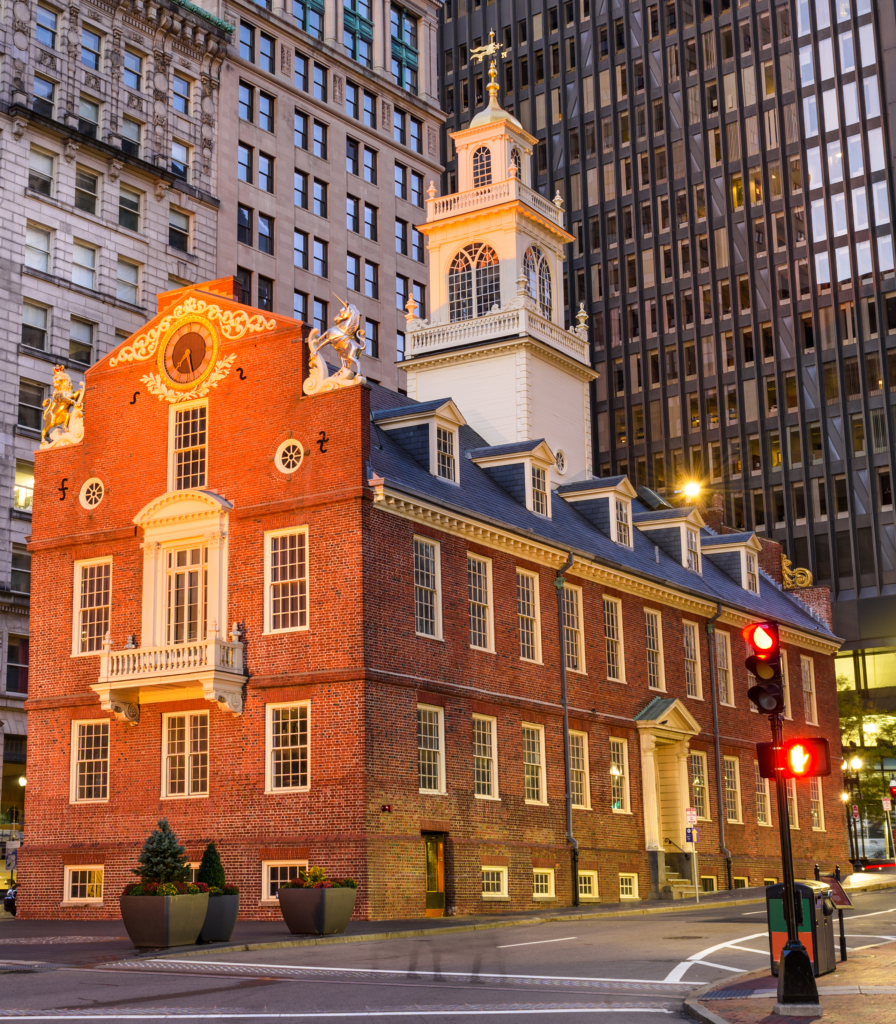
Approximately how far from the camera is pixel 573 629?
40312 millimetres

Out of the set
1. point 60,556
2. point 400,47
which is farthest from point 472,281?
point 400,47

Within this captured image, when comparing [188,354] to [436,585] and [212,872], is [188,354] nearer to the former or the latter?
[436,585]

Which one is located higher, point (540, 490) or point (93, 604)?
point (540, 490)

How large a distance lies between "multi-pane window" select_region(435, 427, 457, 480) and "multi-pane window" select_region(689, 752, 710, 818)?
1424 centimetres

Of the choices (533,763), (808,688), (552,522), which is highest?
(552,522)

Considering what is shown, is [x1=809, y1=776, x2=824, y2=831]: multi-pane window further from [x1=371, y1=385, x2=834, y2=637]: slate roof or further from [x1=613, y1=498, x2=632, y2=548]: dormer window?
[x1=613, y1=498, x2=632, y2=548]: dormer window

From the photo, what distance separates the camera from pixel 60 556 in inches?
1454

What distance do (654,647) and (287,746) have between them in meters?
16.1

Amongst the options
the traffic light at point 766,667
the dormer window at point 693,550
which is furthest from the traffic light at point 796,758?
the dormer window at point 693,550

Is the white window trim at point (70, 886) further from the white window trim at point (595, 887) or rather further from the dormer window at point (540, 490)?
the dormer window at point (540, 490)

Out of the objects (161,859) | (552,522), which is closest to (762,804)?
(552,522)

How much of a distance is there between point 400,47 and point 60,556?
49.9 metres

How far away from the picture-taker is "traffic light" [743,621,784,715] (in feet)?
51.2

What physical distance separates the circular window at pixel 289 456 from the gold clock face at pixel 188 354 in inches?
144
